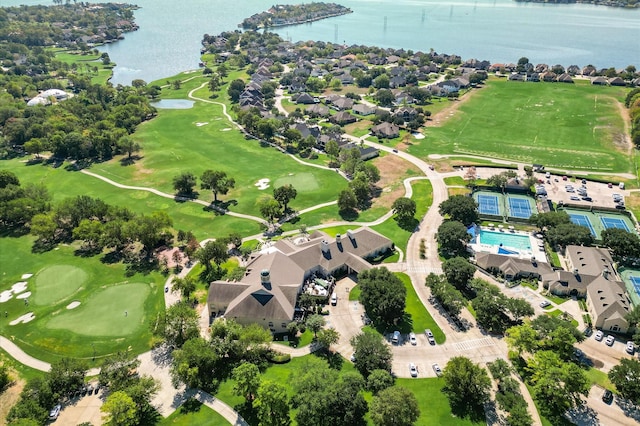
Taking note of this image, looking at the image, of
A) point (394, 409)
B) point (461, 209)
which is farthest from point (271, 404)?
point (461, 209)

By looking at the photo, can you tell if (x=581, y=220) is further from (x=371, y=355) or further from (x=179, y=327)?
(x=179, y=327)

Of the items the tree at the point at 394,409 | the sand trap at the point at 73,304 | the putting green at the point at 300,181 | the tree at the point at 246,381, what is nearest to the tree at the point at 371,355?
the tree at the point at 394,409

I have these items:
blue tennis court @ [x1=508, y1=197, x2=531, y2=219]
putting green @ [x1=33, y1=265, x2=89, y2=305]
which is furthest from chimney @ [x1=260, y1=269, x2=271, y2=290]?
blue tennis court @ [x1=508, y1=197, x2=531, y2=219]

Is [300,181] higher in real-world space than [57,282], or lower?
higher

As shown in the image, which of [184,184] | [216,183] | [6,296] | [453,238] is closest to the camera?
[6,296]

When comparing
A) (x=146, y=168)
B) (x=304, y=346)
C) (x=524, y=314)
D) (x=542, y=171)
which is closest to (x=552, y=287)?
(x=524, y=314)

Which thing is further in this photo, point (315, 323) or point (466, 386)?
point (315, 323)
